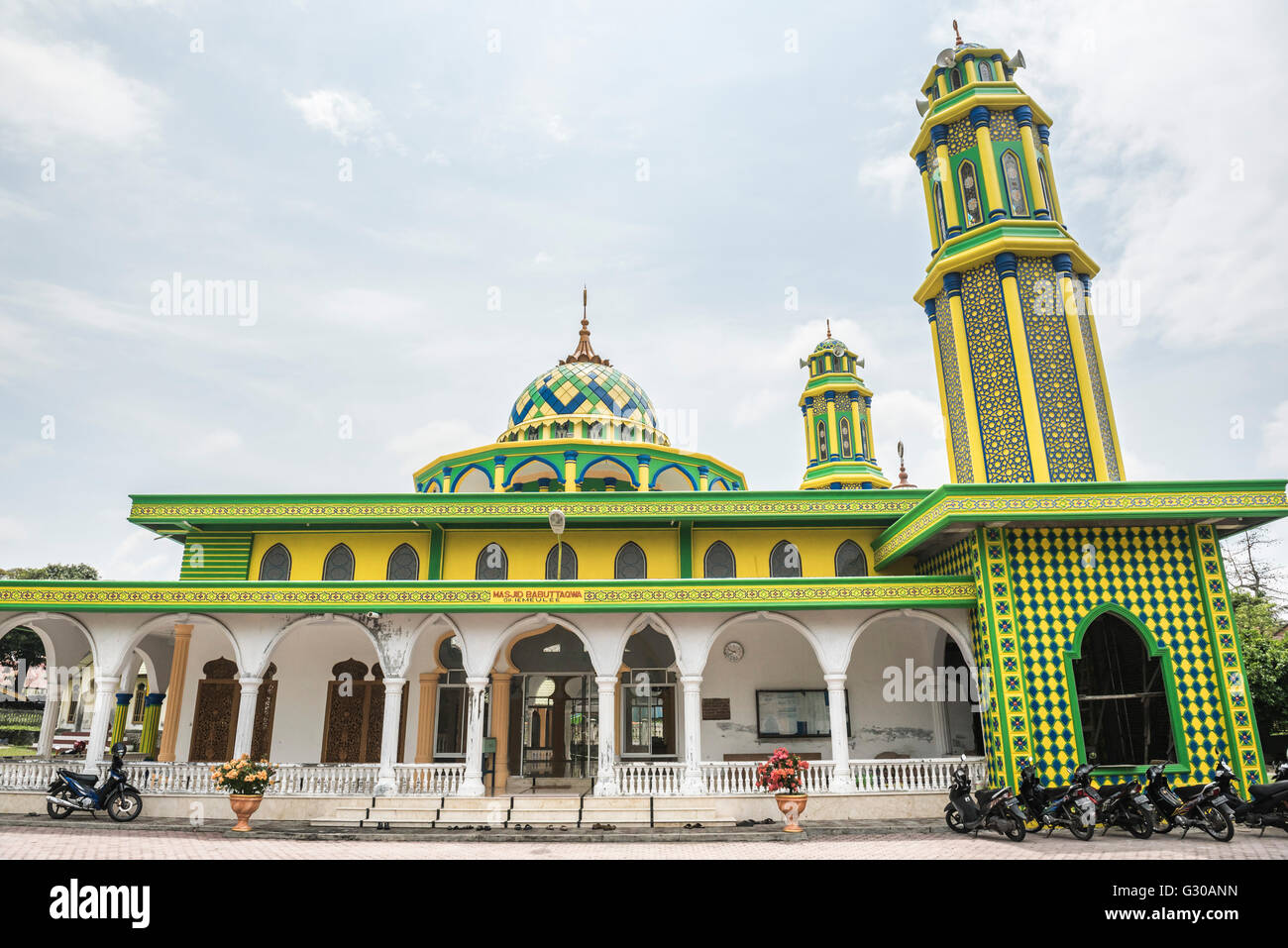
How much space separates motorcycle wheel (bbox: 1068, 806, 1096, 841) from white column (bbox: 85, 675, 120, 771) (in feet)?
50.9

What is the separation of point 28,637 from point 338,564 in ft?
104

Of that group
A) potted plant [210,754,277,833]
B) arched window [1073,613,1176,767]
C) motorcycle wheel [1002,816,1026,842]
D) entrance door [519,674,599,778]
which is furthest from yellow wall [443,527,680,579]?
motorcycle wheel [1002,816,1026,842]

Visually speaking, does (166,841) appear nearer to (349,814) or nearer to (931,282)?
(349,814)

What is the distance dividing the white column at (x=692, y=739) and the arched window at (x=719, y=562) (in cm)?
340

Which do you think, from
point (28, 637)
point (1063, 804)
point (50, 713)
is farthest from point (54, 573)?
point (1063, 804)

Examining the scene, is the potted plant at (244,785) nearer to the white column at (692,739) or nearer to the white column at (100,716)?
the white column at (100,716)

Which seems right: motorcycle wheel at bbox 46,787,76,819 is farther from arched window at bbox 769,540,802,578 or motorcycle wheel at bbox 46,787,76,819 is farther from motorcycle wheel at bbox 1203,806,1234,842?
motorcycle wheel at bbox 1203,806,1234,842

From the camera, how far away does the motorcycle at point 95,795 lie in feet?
41.1

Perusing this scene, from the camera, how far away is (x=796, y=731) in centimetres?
1636

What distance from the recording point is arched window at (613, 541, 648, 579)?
672 inches

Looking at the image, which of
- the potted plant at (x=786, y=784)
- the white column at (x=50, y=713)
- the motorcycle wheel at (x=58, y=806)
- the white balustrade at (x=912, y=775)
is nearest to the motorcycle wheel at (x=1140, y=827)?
the white balustrade at (x=912, y=775)

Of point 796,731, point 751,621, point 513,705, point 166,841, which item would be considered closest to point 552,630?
point 513,705

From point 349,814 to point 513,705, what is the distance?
4.62m

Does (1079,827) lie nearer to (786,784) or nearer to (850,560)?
(786,784)
